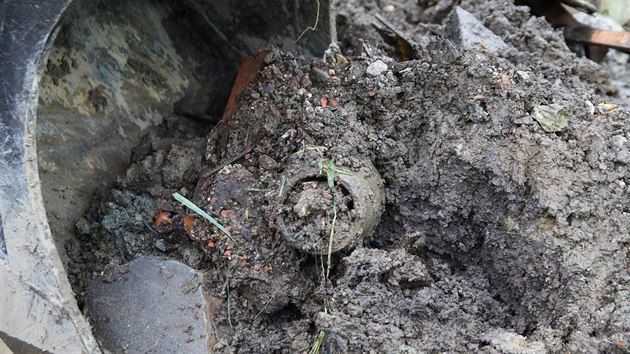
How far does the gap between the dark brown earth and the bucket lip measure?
0.38 metres

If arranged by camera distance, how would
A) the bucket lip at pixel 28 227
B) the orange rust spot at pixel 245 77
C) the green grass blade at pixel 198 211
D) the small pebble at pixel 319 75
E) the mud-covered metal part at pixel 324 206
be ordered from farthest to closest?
1. the orange rust spot at pixel 245 77
2. the small pebble at pixel 319 75
3. the green grass blade at pixel 198 211
4. the mud-covered metal part at pixel 324 206
5. the bucket lip at pixel 28 227

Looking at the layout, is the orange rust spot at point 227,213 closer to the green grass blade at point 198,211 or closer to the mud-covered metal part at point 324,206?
the green grass blade at point 198,211

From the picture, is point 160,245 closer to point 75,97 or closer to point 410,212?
point 75,97

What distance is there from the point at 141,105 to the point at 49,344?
118 cm

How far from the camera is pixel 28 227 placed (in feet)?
6.51

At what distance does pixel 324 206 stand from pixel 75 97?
1.15 metres

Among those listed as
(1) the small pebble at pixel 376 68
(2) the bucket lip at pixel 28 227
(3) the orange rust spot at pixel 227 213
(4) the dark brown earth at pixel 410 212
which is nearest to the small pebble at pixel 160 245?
(4) the dark brown earth at pixel 410 212

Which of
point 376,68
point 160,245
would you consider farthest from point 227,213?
point 376,68

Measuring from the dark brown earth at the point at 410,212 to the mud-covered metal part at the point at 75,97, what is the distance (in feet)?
0.64

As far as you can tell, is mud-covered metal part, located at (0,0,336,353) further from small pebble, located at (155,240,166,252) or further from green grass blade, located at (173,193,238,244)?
green grass blade, located at (173,193,238,244)

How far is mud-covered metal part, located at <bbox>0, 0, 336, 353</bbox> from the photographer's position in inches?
77.4

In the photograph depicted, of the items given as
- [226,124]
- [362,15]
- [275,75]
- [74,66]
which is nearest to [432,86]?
[275,75]

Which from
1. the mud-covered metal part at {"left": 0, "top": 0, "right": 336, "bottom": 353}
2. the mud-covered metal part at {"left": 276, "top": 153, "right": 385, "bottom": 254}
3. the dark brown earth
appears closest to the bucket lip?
the mud-covered metal part at {"left": 0, "top": 0, "right": 336, "bottom": 353}

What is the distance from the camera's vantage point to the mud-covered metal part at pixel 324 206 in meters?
2.15
